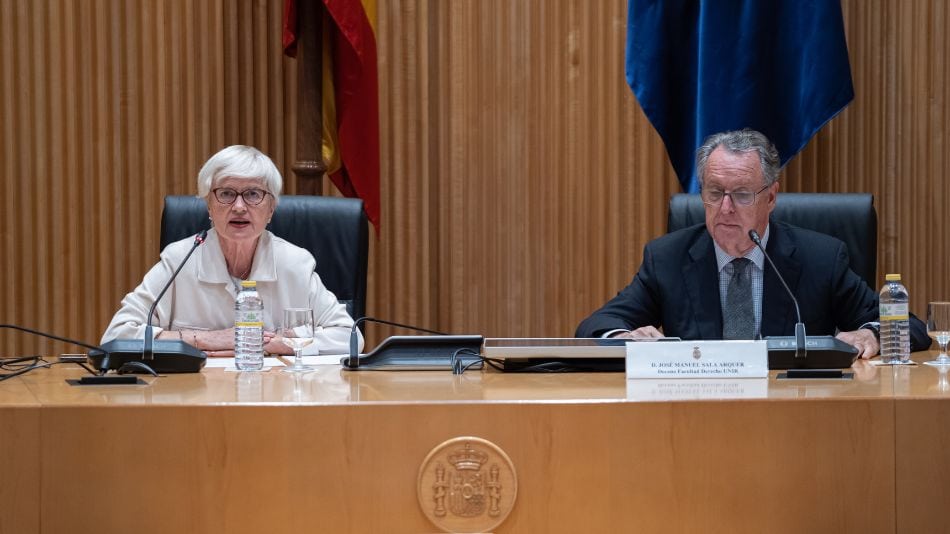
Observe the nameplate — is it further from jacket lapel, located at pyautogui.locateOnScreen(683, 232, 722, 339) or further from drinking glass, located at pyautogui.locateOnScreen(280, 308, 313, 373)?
jacket lapel, located at pyautogui.locateOnScreen(683, 232, 722, 339)

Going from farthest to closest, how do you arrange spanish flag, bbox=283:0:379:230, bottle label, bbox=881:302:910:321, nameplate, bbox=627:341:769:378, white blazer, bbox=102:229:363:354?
spanish flag, bbox=283:0:379:230 < white blazer, bbox=102:229:363:354 < bottle label, bbox=881:302:910:321 < nameplate, bbox=627:341:769:378

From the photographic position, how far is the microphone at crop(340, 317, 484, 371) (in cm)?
225

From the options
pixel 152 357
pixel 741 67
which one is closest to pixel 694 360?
pixel 152 357

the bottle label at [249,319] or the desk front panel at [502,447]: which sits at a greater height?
the bottle label at [249,319]

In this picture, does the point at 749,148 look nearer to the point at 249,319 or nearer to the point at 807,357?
the point at 807,357

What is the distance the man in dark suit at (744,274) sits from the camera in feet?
9.24

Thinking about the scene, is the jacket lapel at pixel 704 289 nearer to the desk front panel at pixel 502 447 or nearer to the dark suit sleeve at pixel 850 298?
the dark suit sleeve at pixel 850 298

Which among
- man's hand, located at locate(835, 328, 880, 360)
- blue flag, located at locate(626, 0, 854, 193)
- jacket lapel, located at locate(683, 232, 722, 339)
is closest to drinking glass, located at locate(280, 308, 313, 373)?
jacket lapel, located at locate(683, 232, 722, 339)

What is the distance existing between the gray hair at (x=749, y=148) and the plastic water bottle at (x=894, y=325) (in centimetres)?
57

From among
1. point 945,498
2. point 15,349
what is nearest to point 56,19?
point 15,349

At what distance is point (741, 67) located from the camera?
12.0 ft

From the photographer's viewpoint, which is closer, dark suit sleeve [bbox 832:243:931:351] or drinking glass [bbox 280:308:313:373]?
drinking glass [bbox 280:308:313:373]

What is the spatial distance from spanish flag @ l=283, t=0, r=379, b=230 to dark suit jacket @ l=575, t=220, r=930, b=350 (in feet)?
4.44

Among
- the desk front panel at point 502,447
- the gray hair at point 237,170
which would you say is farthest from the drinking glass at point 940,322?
the gray hair at point 237,170
